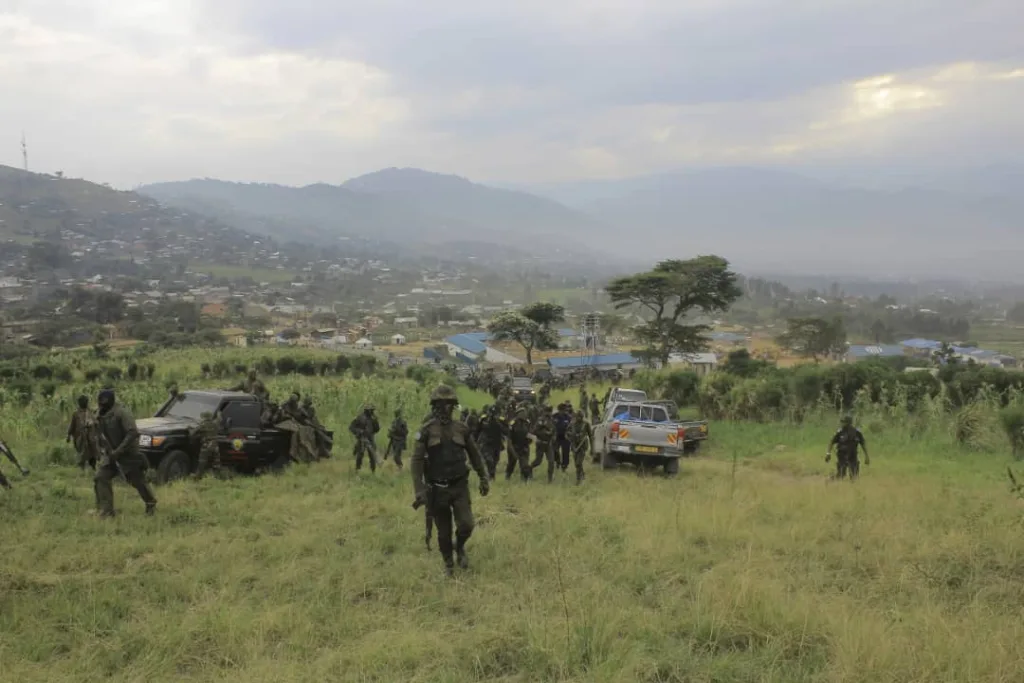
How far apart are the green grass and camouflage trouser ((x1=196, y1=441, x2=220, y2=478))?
15410 centimetres

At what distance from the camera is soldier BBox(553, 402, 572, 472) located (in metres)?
13.4

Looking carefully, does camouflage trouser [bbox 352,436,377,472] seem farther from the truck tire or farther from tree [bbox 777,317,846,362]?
tree [bbox 777,317,846,362]

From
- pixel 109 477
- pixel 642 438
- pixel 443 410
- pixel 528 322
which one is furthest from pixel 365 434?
pixel 528 322

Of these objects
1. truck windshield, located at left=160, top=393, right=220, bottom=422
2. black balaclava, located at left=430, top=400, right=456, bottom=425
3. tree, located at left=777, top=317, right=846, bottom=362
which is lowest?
tree, located at left=777, top=317, right=846, bottom=362

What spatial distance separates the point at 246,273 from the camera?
169 metres

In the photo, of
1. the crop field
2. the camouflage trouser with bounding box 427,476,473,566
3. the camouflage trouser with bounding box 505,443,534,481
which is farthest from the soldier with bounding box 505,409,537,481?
the camouflage trouser with bounding box 427,476,473,566

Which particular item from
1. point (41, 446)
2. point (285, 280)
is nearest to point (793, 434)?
point (41, 446)

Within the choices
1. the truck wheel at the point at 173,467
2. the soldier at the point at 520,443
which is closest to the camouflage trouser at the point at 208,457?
the truck wheel at the point at 173,467

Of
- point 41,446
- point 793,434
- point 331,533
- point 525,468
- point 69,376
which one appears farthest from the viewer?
point 69,376

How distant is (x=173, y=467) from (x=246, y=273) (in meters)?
170

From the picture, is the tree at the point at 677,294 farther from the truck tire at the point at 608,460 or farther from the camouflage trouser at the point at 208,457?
the camouflage trouser at the point at 208,457

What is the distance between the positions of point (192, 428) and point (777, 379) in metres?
21.0

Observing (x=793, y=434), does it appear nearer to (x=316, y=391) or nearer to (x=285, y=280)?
(x=316, y=391)

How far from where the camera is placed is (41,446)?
14477 millimetres
